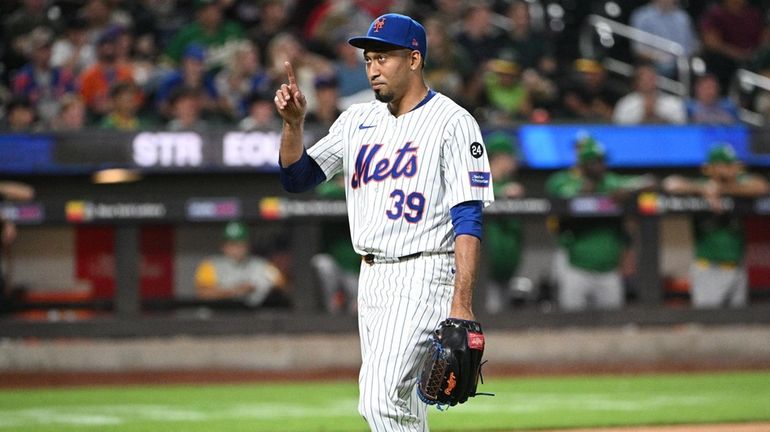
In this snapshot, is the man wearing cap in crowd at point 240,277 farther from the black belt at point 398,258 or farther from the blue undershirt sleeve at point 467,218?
the blue undershirt sleeve at point 467,218

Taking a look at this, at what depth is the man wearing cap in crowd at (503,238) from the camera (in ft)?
36.6

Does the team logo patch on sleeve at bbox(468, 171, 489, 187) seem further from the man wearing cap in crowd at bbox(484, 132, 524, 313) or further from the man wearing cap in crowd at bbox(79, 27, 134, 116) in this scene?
the man wearing cap in crowd at bbox(79, 27, 134, 116)

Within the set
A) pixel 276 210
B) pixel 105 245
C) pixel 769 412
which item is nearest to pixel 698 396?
pixel 769 412

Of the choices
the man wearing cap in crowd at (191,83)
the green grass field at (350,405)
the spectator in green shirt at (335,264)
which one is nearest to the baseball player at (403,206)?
the green grass field at (350,405)

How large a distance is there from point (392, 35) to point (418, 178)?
1.71ft

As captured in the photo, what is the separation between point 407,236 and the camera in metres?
4.49

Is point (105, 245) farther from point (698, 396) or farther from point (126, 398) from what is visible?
point (698, 396)

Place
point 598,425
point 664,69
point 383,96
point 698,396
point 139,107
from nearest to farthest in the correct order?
point 383,96 < point 598,425 < point 698,396 < point 139,107 < point 664,69

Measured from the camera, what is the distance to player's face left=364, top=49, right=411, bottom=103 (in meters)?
4.54

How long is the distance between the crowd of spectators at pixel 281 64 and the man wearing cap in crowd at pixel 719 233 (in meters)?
0.59

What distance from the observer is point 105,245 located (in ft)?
37.2

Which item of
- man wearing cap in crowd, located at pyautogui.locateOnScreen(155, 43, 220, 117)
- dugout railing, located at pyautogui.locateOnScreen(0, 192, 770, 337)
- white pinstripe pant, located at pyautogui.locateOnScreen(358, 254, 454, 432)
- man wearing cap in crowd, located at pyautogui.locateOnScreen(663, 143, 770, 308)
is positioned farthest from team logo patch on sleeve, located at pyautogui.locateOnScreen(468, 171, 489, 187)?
man wearing cap in crowd, located at pyautogui.locateOnScreen(155, 43, 220, 117)

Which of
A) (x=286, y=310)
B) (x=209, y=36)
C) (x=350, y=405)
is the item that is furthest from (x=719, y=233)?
(x=209, y=36)

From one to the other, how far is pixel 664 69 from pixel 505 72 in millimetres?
2421
